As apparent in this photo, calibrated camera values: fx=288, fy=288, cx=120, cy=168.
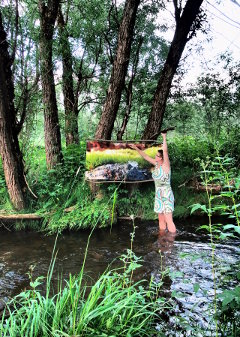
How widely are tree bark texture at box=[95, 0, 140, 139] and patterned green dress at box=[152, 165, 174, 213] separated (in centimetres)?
176

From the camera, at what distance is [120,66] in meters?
6.20

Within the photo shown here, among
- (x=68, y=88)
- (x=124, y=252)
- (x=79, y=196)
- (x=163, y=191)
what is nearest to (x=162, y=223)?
(x=163, y=191)

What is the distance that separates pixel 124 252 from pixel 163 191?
1.34 m

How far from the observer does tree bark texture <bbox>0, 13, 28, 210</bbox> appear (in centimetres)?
559

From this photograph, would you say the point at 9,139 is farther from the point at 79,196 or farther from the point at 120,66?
the point at 120,66

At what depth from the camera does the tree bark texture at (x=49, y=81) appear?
240 inches

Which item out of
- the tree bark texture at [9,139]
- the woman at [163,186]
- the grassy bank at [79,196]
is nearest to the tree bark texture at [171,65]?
the grassy bank at [79,196]

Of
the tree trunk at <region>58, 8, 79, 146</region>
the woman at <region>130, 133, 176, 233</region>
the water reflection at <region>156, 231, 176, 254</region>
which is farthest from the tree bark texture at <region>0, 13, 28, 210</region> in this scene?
the water reflection at <region>156, 231, 176, 254</region>

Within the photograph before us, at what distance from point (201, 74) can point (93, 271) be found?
286 inches

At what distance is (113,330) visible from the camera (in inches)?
76.1

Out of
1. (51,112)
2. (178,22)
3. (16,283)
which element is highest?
(178,22)

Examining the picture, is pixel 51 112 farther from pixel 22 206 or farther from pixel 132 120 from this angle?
pixel 132 120

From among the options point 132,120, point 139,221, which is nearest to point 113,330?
point 139,221

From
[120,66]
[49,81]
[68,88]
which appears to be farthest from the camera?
[68,88]
